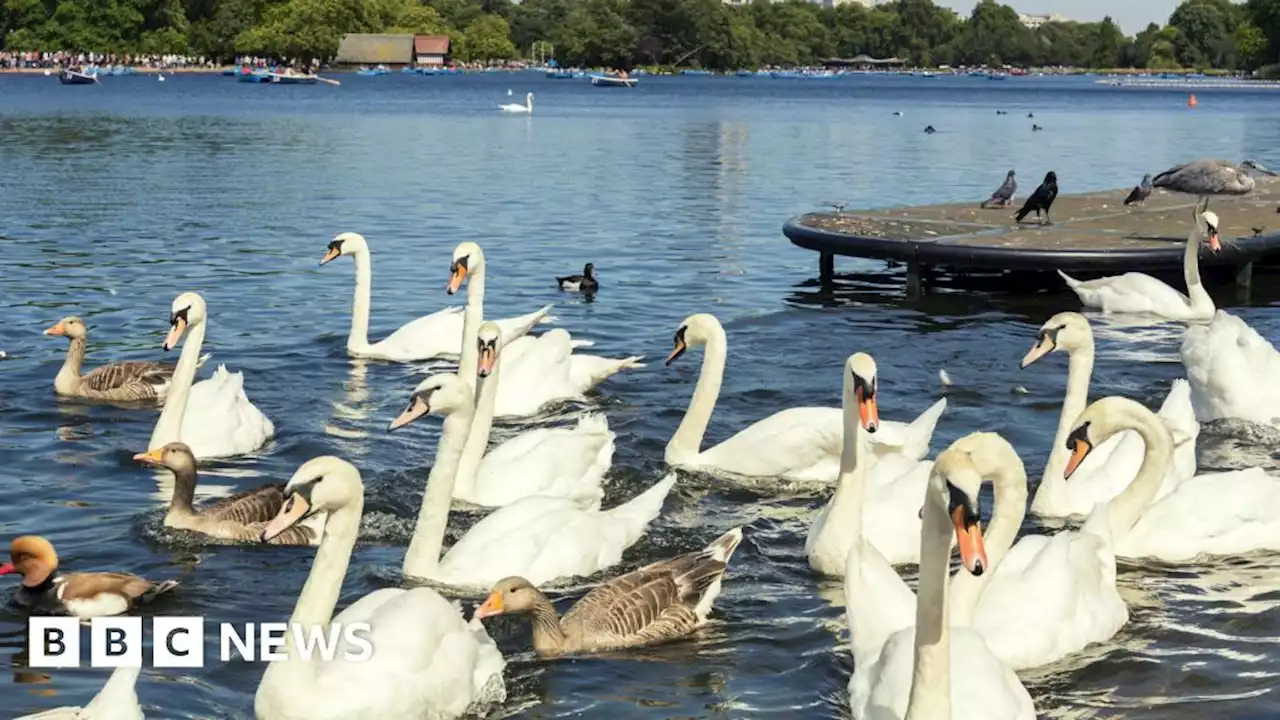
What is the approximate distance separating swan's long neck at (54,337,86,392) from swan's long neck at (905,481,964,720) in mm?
9387

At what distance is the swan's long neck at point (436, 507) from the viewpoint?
896 centimetres

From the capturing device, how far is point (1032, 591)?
8.02m

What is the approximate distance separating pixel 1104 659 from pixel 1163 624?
2.19 ft

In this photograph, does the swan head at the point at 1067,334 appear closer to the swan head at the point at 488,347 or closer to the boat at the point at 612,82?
the swan head at the point at 488,347

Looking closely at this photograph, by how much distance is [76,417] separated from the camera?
13.2 metres

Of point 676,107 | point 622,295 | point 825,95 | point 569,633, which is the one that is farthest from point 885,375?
point 825,95

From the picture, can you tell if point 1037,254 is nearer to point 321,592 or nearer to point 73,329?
point 73,329

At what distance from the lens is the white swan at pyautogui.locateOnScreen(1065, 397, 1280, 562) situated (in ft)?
31.0

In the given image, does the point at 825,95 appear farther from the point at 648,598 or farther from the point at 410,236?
the point at 648,598

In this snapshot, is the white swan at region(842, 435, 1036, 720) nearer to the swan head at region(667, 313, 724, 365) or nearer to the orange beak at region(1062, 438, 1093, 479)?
the orange beak at region(1062, 438, 1093, 479)

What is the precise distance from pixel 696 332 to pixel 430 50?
182298 mm

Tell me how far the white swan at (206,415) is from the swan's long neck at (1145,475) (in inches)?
226

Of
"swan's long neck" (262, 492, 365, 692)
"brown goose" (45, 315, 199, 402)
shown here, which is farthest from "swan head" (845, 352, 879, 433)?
"brown goose" (45, 315, 199, 402)

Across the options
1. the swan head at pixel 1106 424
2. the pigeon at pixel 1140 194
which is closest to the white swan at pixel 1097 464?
the swan head at pixel 1106 424
